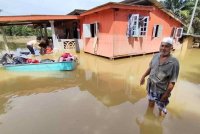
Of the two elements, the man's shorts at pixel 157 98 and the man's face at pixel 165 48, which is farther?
the man's shorts at pixel 157 98

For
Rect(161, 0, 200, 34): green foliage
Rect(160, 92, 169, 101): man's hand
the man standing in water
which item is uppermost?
Rect(161, 0, 200, 34): green foliage

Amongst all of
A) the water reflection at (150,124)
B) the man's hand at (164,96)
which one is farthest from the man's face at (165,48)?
the water reflection at (150,124)

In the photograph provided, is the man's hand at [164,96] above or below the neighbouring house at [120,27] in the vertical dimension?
below

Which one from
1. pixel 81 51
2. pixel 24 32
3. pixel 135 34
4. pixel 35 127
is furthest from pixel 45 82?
pixel 24 32

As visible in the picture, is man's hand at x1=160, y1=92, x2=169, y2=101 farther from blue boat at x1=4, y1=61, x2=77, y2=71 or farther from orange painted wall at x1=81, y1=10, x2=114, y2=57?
orange painted wall at x1=81, y1=10, x2=114, y2=57

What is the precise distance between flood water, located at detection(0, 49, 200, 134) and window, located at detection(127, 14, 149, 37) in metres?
3.53

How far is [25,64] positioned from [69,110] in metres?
3.87

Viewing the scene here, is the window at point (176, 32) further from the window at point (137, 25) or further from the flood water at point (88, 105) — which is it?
the flood water at point (88, 105)

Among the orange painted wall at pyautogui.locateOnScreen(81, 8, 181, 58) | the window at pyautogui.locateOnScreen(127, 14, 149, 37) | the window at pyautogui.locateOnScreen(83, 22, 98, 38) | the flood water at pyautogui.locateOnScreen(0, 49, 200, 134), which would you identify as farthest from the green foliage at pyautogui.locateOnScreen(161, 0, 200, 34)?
the flood water at pyautogui.locateOnScreen(0, 49, 200, 134)

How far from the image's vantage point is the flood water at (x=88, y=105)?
323 centimetres

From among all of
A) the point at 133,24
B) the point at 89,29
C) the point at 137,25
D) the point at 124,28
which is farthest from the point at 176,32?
the point at 89,29

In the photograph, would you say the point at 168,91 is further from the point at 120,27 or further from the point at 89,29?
the point at 89,29

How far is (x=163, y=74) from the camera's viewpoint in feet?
9.11

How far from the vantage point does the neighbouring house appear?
28.5ft
